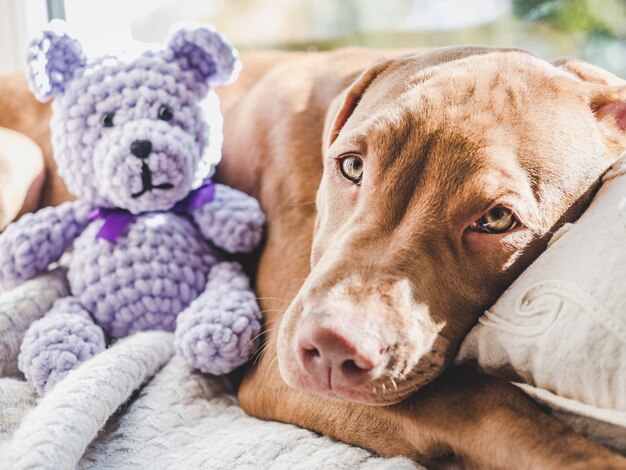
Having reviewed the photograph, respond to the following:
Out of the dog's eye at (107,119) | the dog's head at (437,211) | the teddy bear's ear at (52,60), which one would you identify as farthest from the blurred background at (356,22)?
the dog's head at (437,211)

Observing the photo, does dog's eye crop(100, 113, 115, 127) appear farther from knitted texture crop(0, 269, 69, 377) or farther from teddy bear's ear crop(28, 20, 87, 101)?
knitted texture crop(0, 269, 69, 377)

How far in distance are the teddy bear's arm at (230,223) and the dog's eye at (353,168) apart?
48cm

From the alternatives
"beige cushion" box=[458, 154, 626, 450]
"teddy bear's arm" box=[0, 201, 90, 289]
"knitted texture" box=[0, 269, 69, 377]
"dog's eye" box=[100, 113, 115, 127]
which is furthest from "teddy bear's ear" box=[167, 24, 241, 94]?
"beige cushion" box=[458, 154, 626, 450]

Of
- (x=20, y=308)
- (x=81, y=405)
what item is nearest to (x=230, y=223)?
(x=20, y=308)

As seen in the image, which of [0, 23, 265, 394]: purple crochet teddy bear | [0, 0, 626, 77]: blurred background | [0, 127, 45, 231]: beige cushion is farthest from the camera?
[0, 0, 626, 77]: blurred background

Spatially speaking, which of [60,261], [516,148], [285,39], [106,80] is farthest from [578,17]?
[60,261]

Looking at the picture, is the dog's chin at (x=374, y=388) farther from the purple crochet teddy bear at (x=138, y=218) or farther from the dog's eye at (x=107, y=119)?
the dog's eye at (x=107, y=119)

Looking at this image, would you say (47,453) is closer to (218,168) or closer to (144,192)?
(144,192)

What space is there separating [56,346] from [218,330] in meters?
0.40

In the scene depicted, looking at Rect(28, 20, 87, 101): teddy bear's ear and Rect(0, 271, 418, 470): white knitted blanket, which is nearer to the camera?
Rect(0, 271, 418, 470): white knitted blanket

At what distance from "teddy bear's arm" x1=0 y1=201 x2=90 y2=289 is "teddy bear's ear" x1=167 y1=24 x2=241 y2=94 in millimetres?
508

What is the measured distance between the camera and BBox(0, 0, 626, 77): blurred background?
2.76 metres

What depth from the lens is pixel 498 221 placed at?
1.43 m

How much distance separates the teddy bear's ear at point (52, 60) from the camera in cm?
190
